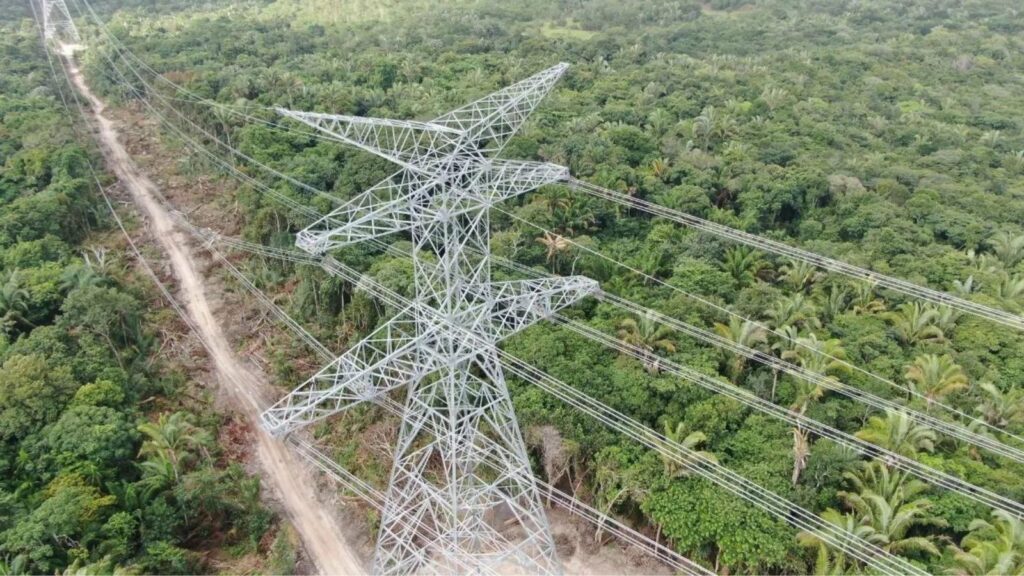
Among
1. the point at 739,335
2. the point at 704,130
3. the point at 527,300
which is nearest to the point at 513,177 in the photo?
the point at 527,300

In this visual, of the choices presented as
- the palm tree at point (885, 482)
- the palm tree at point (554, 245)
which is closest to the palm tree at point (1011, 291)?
the palm tree at point (885, 482)

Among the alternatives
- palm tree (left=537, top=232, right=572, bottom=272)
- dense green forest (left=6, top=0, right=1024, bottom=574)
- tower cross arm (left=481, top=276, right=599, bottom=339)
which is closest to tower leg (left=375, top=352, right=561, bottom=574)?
tower cross arm (left=481, top=276, right=599, bottom=339)

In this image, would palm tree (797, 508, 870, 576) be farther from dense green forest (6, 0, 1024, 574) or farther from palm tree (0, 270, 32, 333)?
palm tree (0, 270, 32, 333)

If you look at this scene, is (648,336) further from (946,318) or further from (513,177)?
(946,318)

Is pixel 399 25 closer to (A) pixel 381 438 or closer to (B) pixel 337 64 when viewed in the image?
(B) pixel 337 64

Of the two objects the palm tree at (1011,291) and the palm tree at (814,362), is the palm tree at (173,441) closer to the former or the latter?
the palm tree at (814,362)
